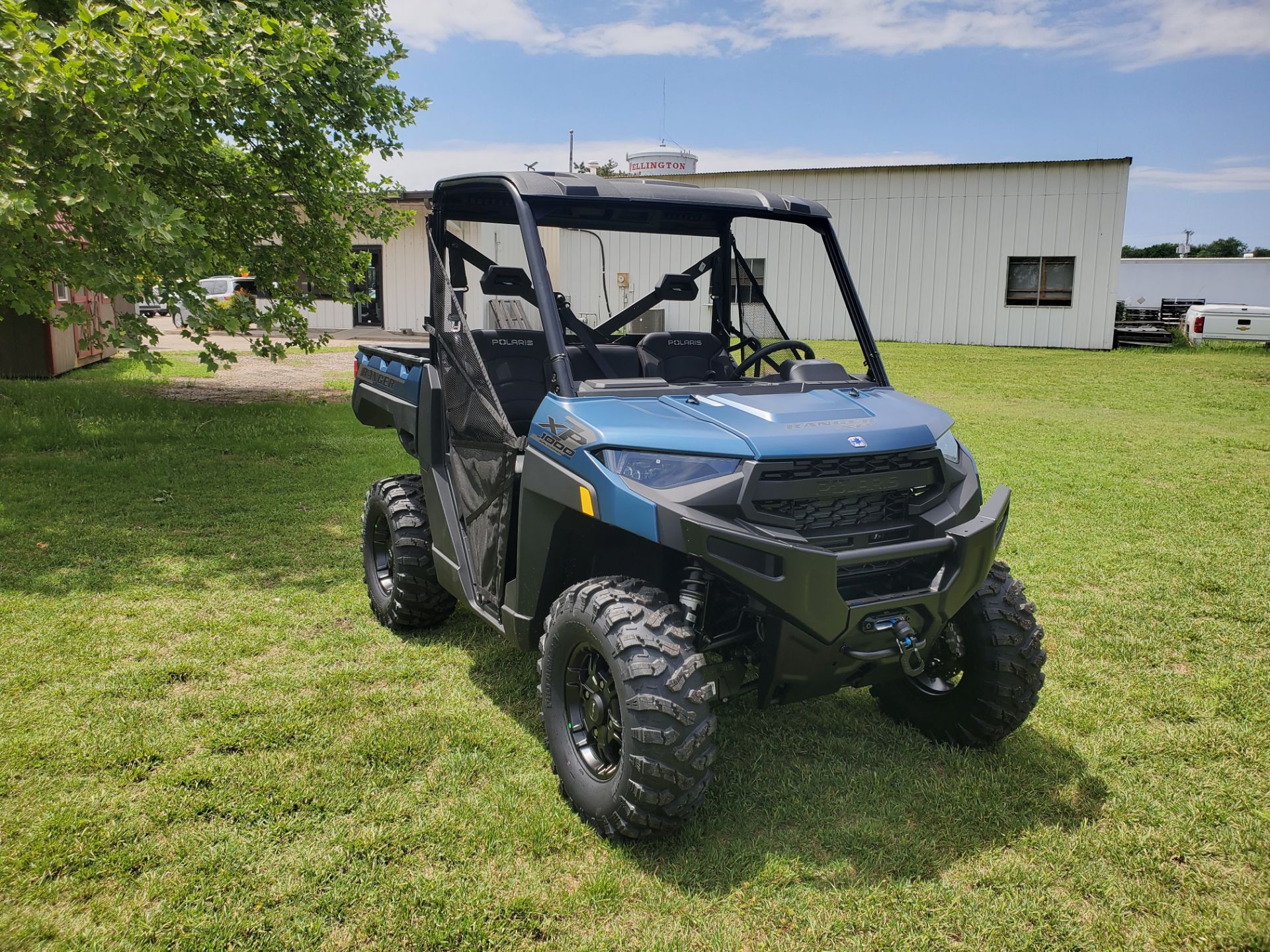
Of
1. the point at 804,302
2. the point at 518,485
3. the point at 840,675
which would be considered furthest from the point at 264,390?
the point at 840,675

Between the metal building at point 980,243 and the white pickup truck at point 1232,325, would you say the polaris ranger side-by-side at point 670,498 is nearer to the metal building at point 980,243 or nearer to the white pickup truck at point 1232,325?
the metal building at point 980,243

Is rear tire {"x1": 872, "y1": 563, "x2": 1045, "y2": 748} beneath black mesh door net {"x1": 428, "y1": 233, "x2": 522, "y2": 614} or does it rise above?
beneath

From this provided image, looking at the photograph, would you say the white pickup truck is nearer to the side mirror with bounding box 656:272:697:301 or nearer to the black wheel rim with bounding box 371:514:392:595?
the side mirror with bounding box 656:272:697:301

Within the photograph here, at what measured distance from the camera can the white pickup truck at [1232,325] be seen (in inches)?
849

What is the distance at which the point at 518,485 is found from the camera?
348cm

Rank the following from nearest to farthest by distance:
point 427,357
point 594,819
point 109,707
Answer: point 594,819
point 109,707
point 427,357

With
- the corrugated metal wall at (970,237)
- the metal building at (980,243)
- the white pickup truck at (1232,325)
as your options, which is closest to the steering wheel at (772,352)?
the metal building at (980,243)

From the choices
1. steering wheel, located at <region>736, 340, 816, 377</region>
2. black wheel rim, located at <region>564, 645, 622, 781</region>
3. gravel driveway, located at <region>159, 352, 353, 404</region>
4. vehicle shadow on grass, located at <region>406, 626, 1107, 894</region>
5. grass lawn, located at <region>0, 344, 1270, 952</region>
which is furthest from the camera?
gravel driveway, located at <region>159, 352, 353, 404</region>

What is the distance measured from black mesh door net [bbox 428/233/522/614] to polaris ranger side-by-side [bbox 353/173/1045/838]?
16mm

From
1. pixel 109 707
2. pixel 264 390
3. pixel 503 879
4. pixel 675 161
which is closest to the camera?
pixel 503 879

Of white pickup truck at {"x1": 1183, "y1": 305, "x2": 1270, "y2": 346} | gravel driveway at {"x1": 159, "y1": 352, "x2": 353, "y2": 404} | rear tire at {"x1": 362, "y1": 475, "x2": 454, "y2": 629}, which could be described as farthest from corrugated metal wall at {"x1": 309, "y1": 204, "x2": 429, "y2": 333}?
rear tire at {"x1": 362, "y1": 475, "x2": 454, "y2": 629}

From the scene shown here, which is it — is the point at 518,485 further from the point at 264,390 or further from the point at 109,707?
the point at 264,390

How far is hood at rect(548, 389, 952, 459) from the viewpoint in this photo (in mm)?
2873

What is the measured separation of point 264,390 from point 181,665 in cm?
1056
